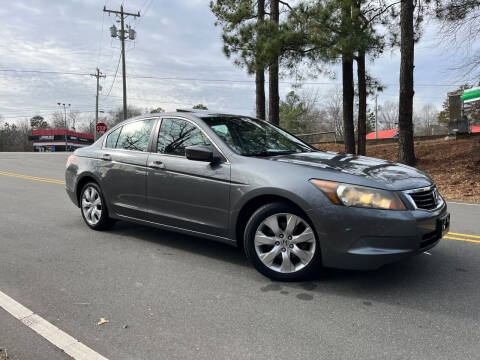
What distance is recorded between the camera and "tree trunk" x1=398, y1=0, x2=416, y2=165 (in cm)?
1307

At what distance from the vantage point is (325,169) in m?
3.76

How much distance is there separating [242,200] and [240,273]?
0.75 m

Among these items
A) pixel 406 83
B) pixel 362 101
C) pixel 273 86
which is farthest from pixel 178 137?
pixel 273 86

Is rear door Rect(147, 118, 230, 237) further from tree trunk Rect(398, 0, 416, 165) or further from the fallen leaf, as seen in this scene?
tree trunk Rect(398, 0, 416, 165)

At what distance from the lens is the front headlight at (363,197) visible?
135 inches

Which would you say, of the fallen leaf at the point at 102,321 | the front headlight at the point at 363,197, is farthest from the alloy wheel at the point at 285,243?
the fallen leaf at the point at 102,321

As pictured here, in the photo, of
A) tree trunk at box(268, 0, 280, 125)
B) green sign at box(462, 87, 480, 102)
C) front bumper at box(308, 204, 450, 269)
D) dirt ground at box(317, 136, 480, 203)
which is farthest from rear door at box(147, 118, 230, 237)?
green sign at box(462, 87, 480, 102)

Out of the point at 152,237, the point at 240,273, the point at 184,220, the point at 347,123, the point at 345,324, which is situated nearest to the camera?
the point at 345,324

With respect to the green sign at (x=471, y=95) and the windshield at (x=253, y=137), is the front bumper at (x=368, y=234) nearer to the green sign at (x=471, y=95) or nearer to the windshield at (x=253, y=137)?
the windshield at (x=253, y=137)

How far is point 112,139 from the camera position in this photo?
19.0ft

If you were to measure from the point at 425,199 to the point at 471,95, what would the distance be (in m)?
15.2

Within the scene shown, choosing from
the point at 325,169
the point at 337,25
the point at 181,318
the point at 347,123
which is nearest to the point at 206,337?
the point at 181,318

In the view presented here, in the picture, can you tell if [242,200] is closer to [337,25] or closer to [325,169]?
[325,169]

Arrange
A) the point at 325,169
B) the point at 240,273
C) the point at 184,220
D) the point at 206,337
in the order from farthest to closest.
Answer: the point at 184,220 < the point at 240,273 < the point at 325,169 < the point at 206,337
